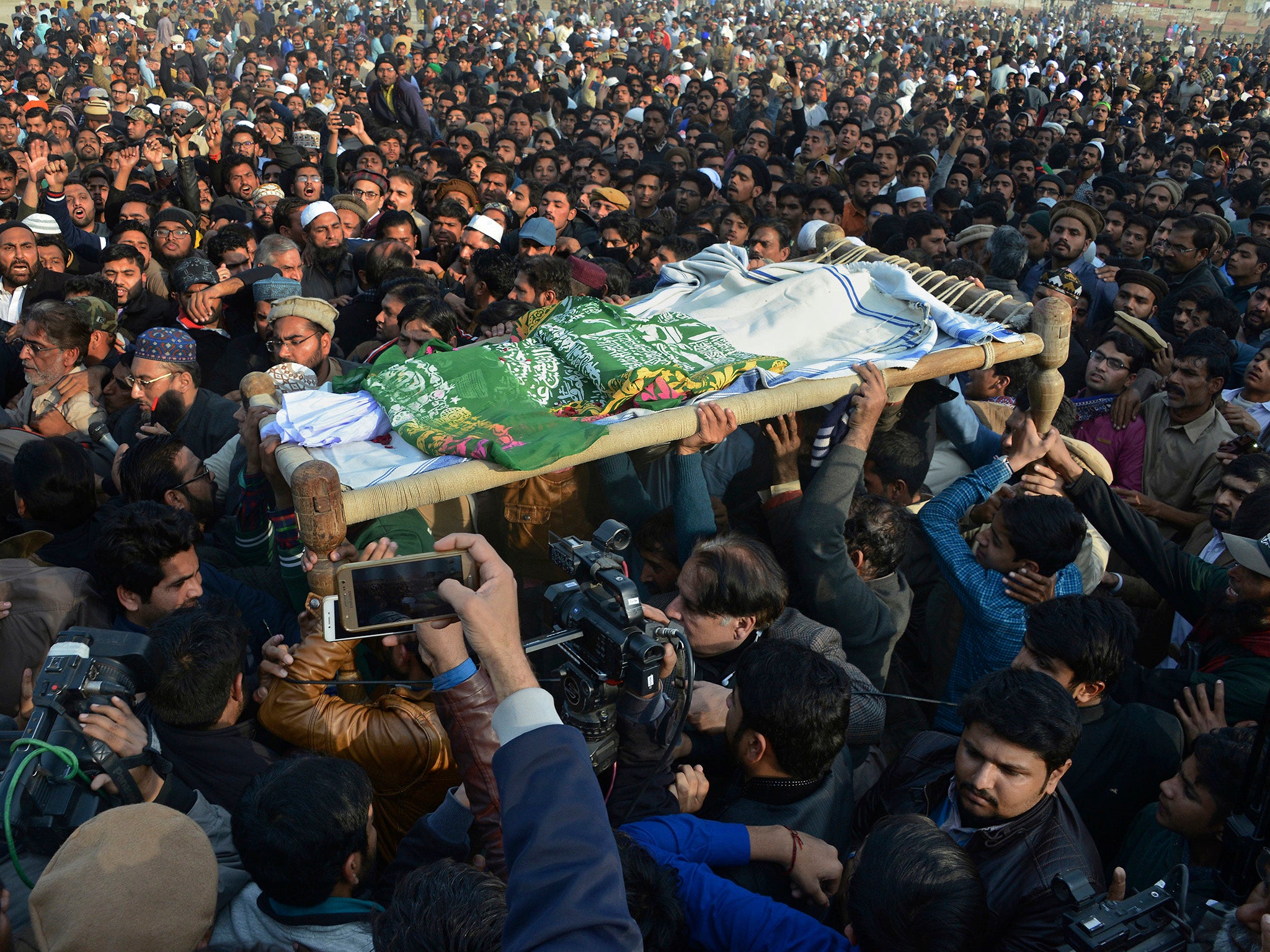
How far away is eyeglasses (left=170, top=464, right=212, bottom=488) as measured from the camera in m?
3.13

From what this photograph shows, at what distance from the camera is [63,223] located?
656 cm

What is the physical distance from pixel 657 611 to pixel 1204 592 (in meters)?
1.82

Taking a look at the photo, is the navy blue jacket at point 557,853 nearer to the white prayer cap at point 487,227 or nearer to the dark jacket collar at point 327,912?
the dark jacket collar at point 327,912

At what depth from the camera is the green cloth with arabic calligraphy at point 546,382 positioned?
2.65m

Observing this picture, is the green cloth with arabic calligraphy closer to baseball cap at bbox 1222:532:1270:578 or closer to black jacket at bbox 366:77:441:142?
baseball cap at bbox 1222:532:1270:578

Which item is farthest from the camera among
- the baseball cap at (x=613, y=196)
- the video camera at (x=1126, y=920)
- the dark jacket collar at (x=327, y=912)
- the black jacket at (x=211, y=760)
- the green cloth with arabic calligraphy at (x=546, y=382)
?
the baseball cap at (x=613, y=196)

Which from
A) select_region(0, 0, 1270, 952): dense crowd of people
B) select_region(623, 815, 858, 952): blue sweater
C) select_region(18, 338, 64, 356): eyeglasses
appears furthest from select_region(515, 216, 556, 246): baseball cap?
select_region(623, 815, 858, 952): blue sweater

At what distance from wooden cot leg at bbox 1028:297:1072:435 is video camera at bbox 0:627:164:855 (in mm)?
2750

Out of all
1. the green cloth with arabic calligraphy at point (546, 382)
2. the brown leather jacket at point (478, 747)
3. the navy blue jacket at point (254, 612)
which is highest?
the green cloth with arabic calligraphy at point (546, 382)

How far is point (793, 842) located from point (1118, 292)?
420 cm

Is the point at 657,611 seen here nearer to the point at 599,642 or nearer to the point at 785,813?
the point at 599,642

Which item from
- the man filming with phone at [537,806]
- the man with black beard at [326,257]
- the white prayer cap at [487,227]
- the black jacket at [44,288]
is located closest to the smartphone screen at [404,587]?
the man filming with phone at [537,806]

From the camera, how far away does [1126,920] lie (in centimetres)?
139

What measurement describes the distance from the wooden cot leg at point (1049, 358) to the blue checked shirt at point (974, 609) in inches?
27.7
